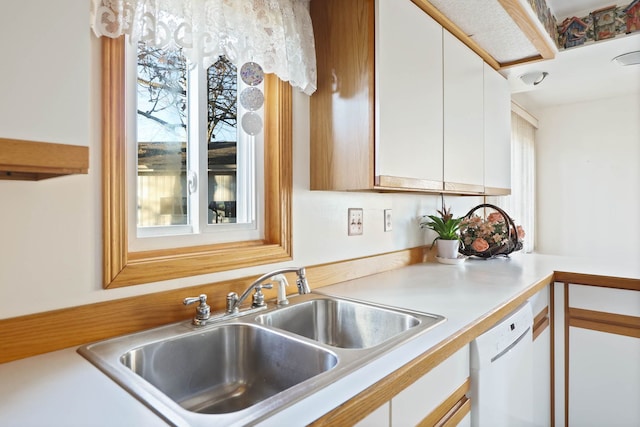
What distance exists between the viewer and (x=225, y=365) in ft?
3.27

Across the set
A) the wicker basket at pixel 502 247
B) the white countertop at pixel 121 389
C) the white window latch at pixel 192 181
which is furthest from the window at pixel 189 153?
the wicker basket at pixel 502 247

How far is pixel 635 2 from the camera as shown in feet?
5.92

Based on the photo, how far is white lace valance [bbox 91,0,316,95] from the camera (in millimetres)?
881

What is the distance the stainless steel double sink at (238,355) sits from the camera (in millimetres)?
790

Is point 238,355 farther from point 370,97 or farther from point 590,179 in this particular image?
point 590,179

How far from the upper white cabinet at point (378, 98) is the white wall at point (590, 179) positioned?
289cm

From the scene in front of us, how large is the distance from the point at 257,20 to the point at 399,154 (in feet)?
2.20

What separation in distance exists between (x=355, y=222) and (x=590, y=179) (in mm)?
3304

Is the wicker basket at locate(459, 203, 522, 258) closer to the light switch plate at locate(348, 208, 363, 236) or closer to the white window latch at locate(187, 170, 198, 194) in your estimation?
the light switch plate at locate(348, 208, 363, 236)

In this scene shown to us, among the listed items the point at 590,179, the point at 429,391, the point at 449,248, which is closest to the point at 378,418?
the point at 429,391

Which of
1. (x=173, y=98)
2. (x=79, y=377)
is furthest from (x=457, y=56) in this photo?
(x=79, y=377)

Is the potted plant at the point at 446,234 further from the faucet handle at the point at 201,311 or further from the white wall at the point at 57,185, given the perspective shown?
the faucet handle at the point at 201,311

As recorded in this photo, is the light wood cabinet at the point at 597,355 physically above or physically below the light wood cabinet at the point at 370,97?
below

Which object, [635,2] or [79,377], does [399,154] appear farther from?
[635,2]
